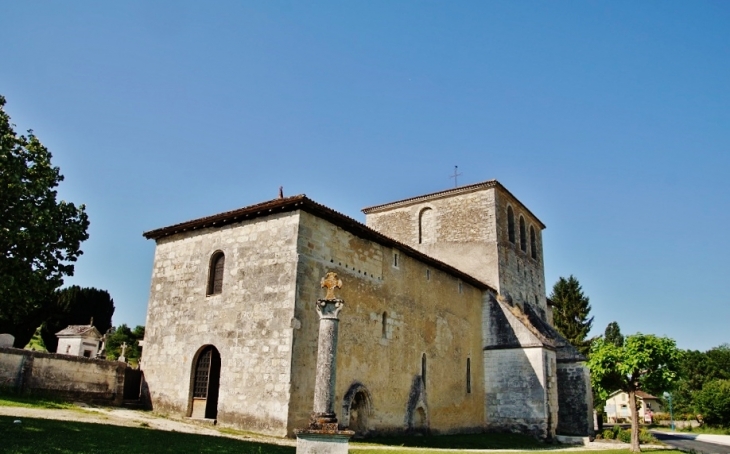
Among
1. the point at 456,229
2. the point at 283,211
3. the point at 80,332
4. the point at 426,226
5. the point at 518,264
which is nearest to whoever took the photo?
the point at 283,211

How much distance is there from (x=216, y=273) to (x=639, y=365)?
1602 centimetres

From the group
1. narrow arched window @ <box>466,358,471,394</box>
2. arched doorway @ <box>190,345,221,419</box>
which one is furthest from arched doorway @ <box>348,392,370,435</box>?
narrow arched window @ <box>466,358,471,394</box>

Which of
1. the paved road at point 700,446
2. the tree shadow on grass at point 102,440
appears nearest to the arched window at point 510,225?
the paved road at point 700,446

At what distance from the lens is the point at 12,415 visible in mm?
12531

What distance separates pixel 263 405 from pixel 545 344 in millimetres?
14401

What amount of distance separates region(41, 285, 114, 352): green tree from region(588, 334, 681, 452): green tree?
36155 millimetres

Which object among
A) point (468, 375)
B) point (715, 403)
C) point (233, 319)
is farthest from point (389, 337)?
point (715, 403)

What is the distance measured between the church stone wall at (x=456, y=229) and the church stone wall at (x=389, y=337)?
9.58 ft

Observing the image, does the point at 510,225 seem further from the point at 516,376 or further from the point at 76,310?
the point at 76,310

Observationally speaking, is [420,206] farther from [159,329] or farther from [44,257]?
[44,257]

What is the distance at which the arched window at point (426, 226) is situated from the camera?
96.9ft

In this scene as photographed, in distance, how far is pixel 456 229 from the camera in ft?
94.4

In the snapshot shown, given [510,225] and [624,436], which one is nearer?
[624,436]

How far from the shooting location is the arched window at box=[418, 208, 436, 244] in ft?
96.9
